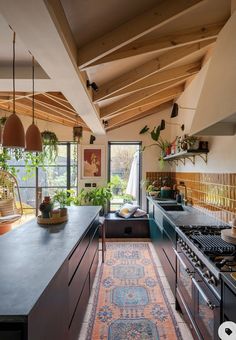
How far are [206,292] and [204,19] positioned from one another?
245cm

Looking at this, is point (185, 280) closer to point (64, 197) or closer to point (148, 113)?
point (64, 197)

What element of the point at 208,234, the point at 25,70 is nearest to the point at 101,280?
the point at 208,234

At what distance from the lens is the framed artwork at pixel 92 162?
19.6 feet

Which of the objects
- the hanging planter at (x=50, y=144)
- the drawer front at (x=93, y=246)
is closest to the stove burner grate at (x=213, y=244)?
the drawer front at (x=93, y=246)

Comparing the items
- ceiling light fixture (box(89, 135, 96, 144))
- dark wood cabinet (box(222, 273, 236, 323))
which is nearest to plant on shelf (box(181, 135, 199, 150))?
dark wood cabinet (box(222, 273, 236, 323))

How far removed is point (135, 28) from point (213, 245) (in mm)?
1840

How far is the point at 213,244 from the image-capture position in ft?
6.06

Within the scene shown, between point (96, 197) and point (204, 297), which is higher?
point (96, 197)

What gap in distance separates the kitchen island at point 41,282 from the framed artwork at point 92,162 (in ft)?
11.7

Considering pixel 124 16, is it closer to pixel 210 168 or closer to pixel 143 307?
pixel 210 168

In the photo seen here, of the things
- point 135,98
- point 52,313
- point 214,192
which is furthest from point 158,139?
point 52,313

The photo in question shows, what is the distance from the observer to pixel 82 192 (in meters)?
5.89

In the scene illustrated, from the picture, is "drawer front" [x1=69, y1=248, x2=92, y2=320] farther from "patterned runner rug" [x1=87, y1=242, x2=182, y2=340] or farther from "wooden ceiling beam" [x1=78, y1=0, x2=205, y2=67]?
"wooden ceiling beam" [x1=78, y1=0, x2=205, y2=67]

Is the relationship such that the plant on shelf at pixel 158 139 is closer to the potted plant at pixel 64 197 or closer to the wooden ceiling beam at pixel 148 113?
the wooden ceiling beam at pixel 148 113
